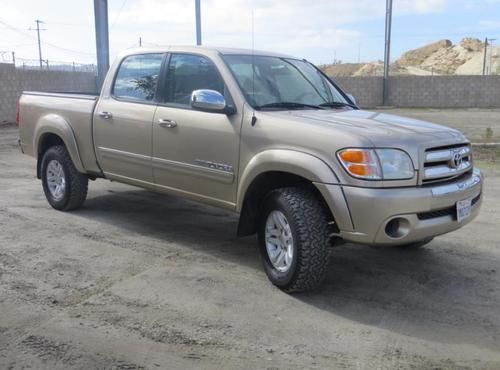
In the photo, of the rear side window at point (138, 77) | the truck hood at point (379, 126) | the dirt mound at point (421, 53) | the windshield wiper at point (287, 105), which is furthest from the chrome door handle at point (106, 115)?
the dirt mound at point (421, 53)

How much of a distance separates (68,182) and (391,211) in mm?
4320

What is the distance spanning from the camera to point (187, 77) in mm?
5492

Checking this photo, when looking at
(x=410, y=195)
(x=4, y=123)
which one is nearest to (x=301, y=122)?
(x=410, y=195)

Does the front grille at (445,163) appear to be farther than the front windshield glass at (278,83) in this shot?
No

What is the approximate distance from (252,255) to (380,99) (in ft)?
98.3

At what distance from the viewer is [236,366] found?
340 centimetres

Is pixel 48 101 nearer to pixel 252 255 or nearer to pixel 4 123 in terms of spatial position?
pixel 252 255

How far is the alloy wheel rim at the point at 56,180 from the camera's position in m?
7.00

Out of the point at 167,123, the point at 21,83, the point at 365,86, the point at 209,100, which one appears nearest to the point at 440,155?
the point at 209,100

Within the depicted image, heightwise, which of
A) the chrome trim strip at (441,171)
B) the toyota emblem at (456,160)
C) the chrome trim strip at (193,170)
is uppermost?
the toyota emblem at (456,160)

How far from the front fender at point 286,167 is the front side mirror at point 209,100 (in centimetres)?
56

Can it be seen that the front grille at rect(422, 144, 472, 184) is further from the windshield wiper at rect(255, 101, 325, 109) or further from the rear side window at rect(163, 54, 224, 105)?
the rear side window at rect(163, 54, 224, 105)

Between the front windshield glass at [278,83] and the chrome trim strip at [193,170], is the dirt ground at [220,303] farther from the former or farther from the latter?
the front windshield glass at [278,83]

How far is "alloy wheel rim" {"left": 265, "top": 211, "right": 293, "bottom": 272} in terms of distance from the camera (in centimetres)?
449
